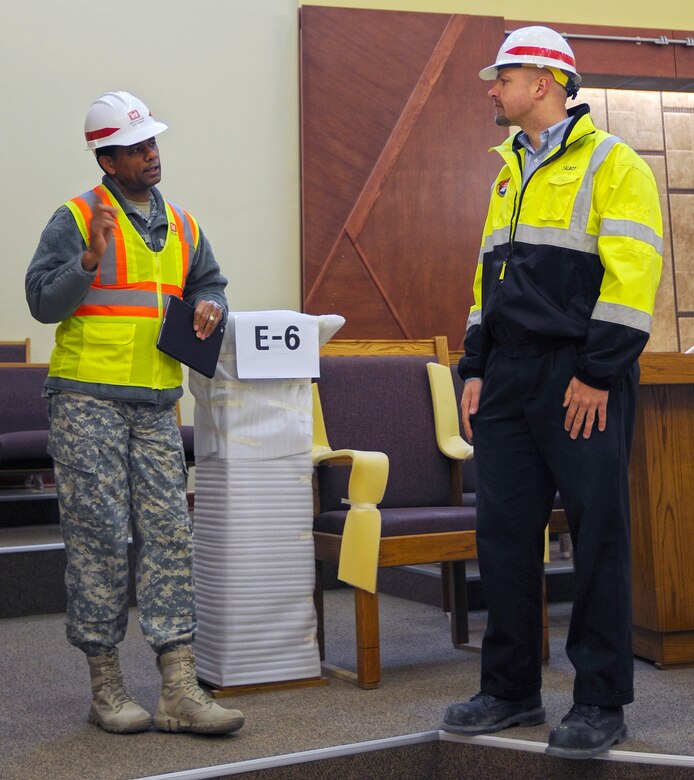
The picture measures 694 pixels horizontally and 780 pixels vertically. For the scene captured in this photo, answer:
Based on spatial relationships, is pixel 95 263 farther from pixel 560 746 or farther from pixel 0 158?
pixel 0 158

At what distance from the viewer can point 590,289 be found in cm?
188

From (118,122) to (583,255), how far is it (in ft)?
3.36

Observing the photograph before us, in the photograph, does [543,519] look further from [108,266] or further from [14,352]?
[14,352]

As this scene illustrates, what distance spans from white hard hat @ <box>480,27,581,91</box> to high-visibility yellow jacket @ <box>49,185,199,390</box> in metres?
0.84

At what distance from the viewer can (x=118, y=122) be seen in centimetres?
215

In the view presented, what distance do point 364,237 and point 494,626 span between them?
3716 mm

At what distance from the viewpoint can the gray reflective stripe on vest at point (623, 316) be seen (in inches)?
70.1

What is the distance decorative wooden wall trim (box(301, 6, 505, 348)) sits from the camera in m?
5.45

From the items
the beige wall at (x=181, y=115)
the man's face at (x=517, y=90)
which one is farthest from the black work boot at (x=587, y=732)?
the beige wall at (x=181, y=115)

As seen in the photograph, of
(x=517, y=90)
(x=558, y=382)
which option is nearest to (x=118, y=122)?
(x=517, y=90)

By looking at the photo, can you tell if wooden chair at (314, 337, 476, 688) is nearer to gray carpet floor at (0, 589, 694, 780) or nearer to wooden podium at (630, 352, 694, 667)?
gray carpet floor at (0, 589, 694, 780)

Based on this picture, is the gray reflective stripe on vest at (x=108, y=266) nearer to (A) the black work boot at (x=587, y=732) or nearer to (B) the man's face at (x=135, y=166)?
(B) the man's face at (x=135, y=166)

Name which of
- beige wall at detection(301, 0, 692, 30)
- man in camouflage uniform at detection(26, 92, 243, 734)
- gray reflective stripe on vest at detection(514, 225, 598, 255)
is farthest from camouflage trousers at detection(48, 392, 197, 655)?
beige wall at detection(301, 0, 692, 30)

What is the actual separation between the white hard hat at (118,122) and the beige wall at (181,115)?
10.3 feet
